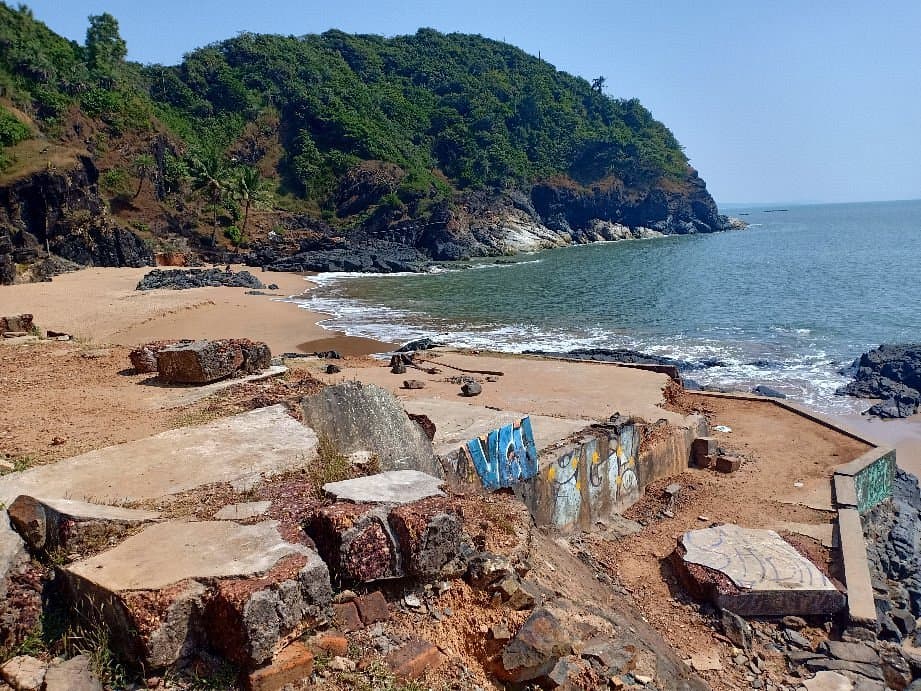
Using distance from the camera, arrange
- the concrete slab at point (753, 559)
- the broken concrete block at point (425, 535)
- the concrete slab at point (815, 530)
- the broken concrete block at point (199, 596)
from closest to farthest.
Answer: the broken concrete block at point (199, 596) < the broken concrete block at point (425, 535) < the concrete slab at point (753, 559) < the concrete slab at point (815, 530)

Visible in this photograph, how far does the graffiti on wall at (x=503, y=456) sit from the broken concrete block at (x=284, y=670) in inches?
191

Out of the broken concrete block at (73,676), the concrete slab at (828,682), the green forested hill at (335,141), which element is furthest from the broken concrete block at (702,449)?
the green forested hill at (335,141)

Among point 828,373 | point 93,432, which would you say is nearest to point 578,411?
point 93,432

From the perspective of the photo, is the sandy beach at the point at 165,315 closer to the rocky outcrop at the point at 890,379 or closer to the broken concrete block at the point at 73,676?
the rocky outcrop at the point at 890,379

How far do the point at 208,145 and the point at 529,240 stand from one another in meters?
35.4

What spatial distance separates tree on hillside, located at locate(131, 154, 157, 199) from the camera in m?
53.3

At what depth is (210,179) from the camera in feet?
178

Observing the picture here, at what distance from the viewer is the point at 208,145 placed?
7019cm

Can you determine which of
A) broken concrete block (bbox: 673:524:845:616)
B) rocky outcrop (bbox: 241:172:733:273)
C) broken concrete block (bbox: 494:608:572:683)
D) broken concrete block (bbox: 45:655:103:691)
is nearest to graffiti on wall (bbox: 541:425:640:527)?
broken concrete block (bbox: 673:524:845:616)

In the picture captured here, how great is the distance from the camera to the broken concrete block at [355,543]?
4.75 meters

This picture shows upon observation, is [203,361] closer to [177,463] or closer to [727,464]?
[177,463]

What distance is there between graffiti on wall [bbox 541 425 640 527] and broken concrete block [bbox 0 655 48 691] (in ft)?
22.1

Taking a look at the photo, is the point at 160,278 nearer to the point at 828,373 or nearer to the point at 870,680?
the point at 828,373

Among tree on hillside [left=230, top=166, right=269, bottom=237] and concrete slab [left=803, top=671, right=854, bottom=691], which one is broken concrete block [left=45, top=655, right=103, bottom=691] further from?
tree on hillside [left=230, top=166, right=269, bottom=237]
